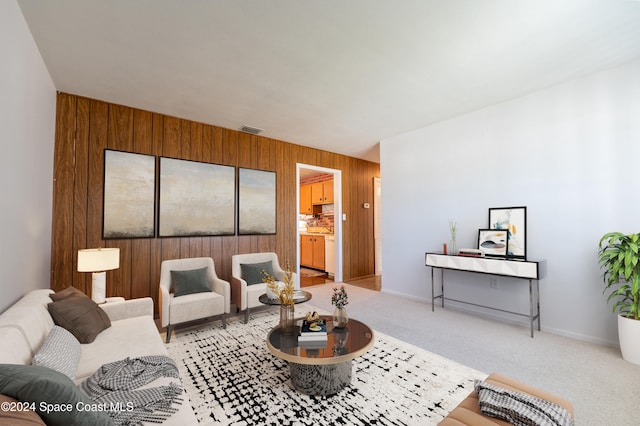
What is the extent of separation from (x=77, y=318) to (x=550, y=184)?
16.2 feet

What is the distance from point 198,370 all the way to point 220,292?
46.3 inches

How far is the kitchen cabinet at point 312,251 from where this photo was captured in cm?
745

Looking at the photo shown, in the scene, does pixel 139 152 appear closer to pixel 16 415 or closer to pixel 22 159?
pixel 22 159

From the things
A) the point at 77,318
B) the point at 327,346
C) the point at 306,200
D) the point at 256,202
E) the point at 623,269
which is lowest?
the point at 327,346

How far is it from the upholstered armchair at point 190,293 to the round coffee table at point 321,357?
147 centimetres

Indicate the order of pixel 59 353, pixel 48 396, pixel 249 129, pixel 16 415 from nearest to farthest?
pixel 16 415, pixel 48 396, pixel 59 353, pixel 249 129

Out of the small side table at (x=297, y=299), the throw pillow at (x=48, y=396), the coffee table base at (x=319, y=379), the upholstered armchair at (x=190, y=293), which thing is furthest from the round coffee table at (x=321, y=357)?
the upholstered armchair at (x=190, y=293)

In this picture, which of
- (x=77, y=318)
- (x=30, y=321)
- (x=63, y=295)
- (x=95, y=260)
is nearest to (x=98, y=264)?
(x=95, y=260)

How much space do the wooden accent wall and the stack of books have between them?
2672mm

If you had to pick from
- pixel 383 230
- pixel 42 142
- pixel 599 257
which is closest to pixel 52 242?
pixel 42 142

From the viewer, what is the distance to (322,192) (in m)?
7.83

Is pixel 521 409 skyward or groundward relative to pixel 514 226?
groundward

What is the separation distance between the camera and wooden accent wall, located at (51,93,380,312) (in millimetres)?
3316

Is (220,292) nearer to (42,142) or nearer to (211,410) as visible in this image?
(211,410)
